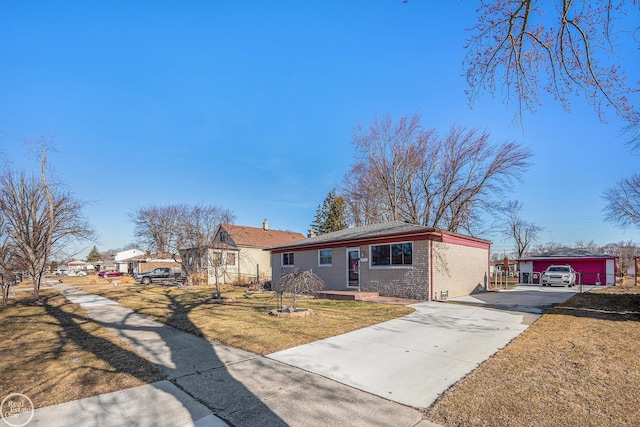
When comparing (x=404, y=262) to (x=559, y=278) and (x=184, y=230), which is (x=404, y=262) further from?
(x=184, y=230)

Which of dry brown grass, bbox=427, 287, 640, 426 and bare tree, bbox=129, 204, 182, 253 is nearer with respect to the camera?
dry brown grass, bbox=427, 287, 640, 426

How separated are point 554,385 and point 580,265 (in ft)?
96.1

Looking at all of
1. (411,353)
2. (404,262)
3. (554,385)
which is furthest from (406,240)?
(554,385)

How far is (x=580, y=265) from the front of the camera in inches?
1057

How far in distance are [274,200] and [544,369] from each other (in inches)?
1360

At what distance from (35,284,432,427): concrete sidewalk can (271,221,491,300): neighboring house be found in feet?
→ 32.4

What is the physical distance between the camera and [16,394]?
4211 mm

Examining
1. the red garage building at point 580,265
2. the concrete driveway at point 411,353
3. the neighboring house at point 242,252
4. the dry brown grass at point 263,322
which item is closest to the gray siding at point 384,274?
the dry brown grass at point 263,322

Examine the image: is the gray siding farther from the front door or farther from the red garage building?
the red garage building

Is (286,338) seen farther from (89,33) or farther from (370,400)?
(89,33)

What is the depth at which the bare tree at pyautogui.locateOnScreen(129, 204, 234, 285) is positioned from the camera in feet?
86.1

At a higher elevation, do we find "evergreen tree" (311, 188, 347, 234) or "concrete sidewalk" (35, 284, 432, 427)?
"evergreen tree" (311, 188, 347, 234)

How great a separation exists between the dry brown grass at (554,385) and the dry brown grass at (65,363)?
170 inches

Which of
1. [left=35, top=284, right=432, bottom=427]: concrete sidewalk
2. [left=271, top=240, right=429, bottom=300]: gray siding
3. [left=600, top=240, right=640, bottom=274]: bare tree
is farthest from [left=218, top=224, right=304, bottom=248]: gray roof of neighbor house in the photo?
[left=600, top=240, right=640, bottom=274]: bare tree
